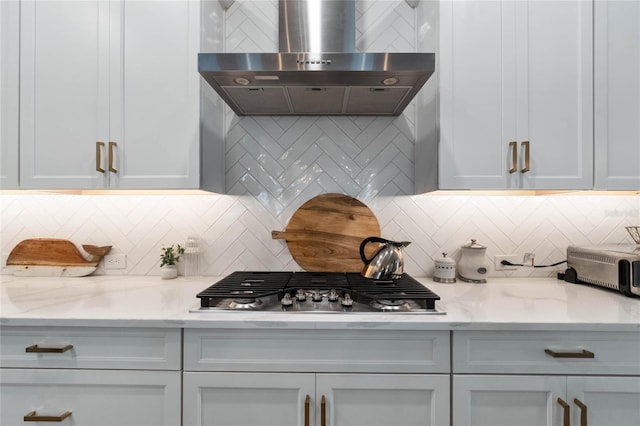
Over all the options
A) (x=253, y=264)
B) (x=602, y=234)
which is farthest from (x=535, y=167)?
(x=253, y=264)

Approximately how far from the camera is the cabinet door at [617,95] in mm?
1471

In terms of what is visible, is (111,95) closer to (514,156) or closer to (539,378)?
(514,156)

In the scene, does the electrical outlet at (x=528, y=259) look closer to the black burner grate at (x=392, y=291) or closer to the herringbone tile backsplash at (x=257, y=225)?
the herringbone tile backsplash at (x=257, y=225)

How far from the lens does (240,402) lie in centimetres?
115

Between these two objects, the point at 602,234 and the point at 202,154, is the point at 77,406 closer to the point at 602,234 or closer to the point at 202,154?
the point at 202,154

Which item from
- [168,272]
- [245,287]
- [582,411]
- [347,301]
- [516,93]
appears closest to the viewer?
[582,411]

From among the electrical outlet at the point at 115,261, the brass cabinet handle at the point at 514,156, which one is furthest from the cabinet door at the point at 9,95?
the brass cabinet handle at the point at 514,156

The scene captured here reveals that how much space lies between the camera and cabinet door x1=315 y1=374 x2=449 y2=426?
1.13 m

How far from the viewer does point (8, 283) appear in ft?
5.51

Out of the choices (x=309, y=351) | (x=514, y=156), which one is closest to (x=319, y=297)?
(x=309, y=351)

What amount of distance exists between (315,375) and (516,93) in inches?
57.1

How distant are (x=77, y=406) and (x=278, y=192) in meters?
1.23

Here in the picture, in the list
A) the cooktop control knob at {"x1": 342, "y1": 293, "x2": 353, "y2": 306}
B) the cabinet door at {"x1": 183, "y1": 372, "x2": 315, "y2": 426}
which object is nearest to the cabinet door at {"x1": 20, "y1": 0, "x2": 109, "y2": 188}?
the cabinet door at {"x1": 183, "y1": 372, "x2": 315, "y2": 426}

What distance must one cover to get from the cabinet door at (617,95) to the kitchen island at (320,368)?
2.31 feet
